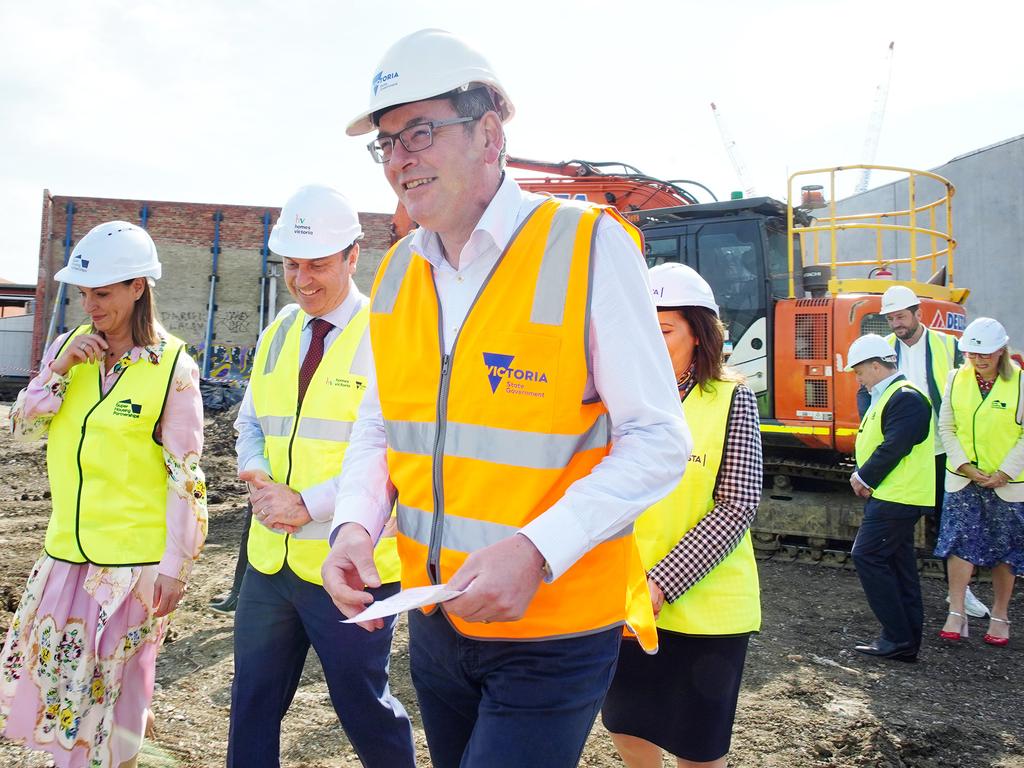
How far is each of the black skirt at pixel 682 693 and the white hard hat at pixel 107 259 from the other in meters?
2.24

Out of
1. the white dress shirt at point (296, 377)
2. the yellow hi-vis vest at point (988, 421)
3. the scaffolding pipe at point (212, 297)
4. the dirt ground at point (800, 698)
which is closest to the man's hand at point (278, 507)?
the white dress shirt at point (296, 377)

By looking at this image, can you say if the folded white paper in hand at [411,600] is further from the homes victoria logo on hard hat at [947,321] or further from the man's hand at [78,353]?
the homes victoria logo on hard hat at [947,321]

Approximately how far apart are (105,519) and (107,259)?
96 cm

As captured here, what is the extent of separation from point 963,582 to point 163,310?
24.8 meters

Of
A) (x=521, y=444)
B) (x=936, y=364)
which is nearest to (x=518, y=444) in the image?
(x=521, y=444)

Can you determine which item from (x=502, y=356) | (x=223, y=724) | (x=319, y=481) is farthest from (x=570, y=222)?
(x=223, y=724)

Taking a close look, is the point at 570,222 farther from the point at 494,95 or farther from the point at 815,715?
the point at 815,715

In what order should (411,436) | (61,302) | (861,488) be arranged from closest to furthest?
(411,436) → (861,488) → (61,302)

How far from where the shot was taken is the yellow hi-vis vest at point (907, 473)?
5609 mm

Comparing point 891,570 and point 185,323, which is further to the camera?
point 185,323

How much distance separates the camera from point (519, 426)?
66.1 inches

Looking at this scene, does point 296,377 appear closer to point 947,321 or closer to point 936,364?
point 936,364

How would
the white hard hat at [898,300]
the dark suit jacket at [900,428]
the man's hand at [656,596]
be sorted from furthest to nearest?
the white hard hat at [898,300] < the dark suit jacket at [900,428] < the man's hand at [656,596]

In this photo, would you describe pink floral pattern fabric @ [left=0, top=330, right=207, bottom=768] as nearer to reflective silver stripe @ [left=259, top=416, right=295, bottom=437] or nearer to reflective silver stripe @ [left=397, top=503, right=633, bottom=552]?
reflective silver stripe @ [left=259, top=416, right=295, bottom=437]
